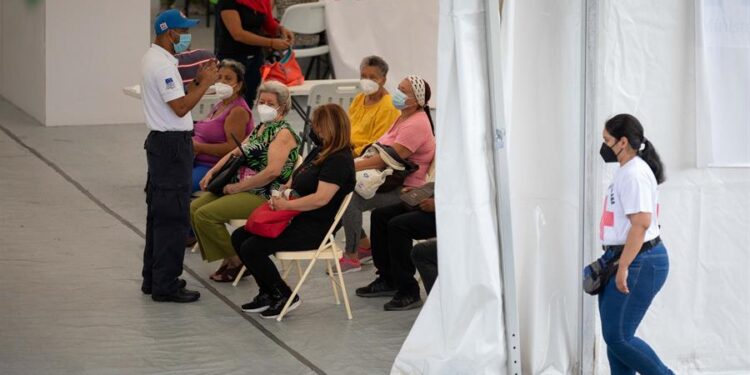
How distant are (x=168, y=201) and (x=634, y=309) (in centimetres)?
297

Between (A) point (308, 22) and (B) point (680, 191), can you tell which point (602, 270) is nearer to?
(B) point (680, 191)

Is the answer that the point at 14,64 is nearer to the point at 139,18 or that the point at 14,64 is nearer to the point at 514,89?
the point at 139,18

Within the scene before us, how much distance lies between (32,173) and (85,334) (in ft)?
13.6

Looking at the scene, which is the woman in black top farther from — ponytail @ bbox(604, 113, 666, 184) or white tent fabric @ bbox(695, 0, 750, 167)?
ponytail @ bbox(604, 113, 666, 184)

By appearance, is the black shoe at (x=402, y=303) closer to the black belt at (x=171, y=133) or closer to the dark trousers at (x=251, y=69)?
the black belt at (x=171, y=133)

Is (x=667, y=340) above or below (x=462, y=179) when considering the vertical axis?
below

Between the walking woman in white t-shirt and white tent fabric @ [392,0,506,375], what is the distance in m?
0.63

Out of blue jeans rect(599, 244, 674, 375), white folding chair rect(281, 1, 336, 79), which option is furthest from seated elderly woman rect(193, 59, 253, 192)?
white folding chair rect(281, 1, 336, 79)

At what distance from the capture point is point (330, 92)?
10078mm

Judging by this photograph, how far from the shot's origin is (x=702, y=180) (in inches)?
239

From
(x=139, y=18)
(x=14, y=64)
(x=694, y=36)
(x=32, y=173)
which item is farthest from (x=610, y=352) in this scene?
(x=14, y=64)

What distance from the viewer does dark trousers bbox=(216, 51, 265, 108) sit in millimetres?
11016

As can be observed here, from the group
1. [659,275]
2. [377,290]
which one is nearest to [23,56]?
[377,290]

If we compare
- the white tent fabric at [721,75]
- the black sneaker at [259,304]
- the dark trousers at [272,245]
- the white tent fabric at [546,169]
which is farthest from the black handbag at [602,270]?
the black sneaker at [259,304]
